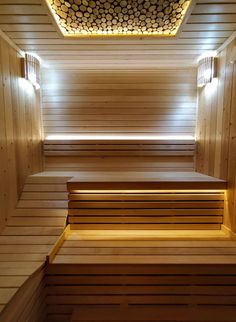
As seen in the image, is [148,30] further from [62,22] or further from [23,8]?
[23,8]

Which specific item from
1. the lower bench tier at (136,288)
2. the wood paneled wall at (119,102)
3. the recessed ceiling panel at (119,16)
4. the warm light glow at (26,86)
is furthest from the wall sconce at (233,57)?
the warm light glow at (26,86)

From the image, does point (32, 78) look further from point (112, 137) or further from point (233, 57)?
point (233, 57)

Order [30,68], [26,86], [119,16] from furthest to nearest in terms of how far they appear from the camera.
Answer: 1. [26,86]
2. [30,68]
3. [119,16]

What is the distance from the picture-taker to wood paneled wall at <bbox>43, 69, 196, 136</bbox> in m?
3.34

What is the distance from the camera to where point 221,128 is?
2.52 metres

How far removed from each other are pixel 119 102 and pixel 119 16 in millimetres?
1440

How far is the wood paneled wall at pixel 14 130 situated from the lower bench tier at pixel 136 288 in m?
0.94

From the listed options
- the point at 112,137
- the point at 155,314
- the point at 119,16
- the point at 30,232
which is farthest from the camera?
the point at 112,137

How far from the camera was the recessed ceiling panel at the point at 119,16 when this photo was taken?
189 cm

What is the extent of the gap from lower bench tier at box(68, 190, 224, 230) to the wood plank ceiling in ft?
5.59

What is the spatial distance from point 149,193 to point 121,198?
13.0 inches

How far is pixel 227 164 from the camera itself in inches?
93.0

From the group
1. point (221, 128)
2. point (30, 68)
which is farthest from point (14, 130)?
point (221, 128)

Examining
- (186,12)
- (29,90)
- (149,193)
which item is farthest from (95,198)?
(186,12)
